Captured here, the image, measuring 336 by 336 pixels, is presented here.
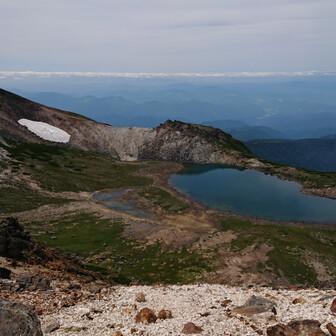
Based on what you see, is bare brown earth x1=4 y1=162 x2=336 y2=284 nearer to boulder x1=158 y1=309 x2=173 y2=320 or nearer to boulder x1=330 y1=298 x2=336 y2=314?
boulder x1=158 y1=309 x2=173 y2=320

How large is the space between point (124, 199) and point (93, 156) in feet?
164

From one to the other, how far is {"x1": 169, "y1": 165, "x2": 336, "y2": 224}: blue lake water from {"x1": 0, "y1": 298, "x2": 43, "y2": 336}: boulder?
78294 mm

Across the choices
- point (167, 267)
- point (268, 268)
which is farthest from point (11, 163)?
point (268, 268)

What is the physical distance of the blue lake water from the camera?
87562 mm

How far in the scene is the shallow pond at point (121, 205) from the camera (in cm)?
8047

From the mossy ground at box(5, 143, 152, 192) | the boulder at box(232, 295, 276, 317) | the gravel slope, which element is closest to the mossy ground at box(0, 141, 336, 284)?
the mossy ground at box(5, 143, 152, 192)

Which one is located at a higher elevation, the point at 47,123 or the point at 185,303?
the point at 47,123

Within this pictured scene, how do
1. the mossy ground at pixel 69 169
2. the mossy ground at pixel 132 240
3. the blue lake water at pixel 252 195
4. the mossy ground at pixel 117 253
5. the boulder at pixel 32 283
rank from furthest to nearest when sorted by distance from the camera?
the mossy ground at pixel 69 169 → the blue lake water at pixel 252 195 → the mossy ground at pixel 132 240 → the mossy ground at pixel 117 253 → the boulder at pixel 32 283

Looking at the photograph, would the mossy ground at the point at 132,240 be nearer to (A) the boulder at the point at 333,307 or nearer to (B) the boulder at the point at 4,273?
(B) the boulder at the point at 4,273

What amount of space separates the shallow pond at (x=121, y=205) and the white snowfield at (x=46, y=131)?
64.0m

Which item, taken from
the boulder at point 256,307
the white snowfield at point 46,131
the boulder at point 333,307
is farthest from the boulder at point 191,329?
the white snowfield at point 46,131

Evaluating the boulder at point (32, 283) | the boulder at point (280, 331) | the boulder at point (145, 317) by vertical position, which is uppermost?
the boulder at point (280, 331)

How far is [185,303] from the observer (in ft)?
68.1

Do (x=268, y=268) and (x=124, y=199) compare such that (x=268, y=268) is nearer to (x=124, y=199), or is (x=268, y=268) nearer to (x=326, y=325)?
(x=326, y=325)
